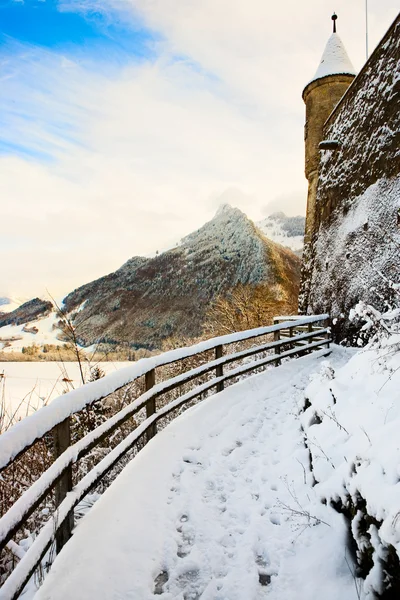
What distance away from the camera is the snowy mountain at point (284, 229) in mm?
116312

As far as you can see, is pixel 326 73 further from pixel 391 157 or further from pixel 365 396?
pixel 365 396

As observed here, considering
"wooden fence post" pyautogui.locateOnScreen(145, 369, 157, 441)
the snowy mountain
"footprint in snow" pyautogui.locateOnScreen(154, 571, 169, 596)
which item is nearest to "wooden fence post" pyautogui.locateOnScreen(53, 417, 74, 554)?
"footprint in snow" pyautogui.locateOnScreen(154, 571, 169, 596)

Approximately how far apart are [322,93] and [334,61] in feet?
6.29

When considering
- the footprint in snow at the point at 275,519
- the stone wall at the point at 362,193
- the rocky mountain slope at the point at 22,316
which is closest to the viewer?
the footprint in snow at the point at 275,519

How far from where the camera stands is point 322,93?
57.5ft

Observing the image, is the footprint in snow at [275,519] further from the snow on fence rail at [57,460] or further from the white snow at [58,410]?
the white snow at [58,410]

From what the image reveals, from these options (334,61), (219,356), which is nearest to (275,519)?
(219,356)

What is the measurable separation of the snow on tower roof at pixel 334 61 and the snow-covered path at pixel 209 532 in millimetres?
19538

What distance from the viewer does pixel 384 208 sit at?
10.5 metres

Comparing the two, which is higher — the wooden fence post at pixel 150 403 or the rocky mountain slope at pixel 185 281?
the rocky mountain slope at pixel 185 281

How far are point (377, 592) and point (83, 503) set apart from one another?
274 cm

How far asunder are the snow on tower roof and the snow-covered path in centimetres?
1954

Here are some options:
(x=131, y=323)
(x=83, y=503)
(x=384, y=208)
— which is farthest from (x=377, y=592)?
(x=131, y=323)

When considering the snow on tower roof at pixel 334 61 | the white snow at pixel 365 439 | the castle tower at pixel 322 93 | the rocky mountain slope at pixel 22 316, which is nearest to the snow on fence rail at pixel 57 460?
the white snow at pixel 365 439
